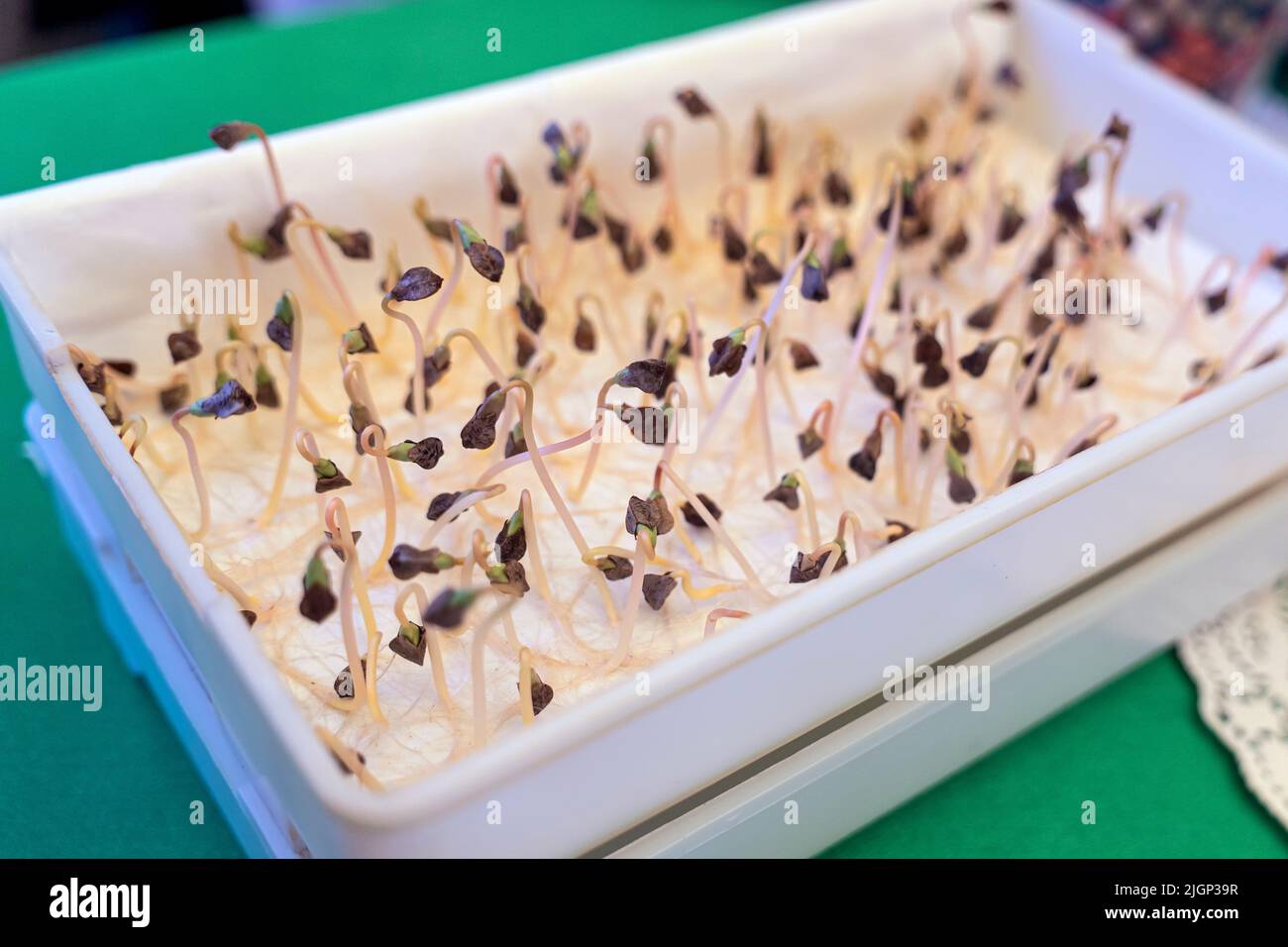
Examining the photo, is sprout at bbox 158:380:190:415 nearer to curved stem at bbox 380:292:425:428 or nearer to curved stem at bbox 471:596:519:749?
curved stem at bbox 380:292:425:428

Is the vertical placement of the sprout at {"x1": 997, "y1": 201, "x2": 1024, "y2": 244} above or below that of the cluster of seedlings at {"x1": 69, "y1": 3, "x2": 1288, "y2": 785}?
above

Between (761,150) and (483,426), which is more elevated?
(761,150)

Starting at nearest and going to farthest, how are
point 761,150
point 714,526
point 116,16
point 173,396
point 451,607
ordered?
point 451,607 < point 714,526 < point 173,396 < point 761,150 < point 116,16

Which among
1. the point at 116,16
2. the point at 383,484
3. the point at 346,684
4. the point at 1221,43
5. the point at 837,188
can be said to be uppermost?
the point at 116,16

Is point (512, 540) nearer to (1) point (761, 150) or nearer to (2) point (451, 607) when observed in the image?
(2) point (451, 607)

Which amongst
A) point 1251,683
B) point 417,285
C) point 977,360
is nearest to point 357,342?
point 417,285

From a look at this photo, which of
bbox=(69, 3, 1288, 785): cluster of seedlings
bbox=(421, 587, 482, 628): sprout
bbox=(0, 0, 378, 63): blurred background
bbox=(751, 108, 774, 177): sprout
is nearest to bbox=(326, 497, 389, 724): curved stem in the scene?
bbox=(69, 3, 1288, 785): cluster of seedlings

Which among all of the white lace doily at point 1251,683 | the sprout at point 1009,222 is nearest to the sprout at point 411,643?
the white lace doily at point 1251,683
